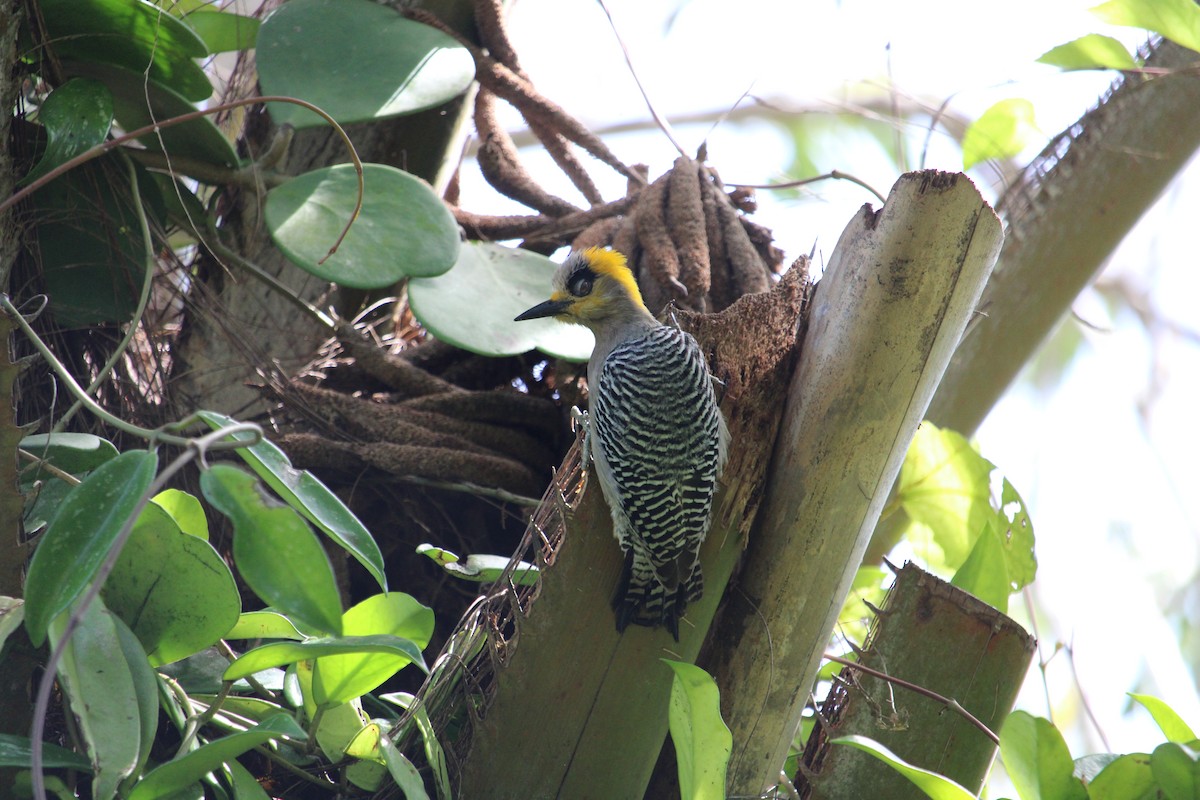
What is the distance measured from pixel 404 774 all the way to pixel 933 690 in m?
0.73

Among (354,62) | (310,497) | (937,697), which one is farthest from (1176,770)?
(354,62)

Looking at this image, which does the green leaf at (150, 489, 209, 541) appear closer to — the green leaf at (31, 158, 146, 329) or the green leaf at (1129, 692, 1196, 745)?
the green leaf at (31, 158, 146, 329)

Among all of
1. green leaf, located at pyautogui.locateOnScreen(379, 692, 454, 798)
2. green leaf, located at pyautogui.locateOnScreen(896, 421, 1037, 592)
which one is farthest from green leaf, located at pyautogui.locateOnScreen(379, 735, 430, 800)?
green leaf, located at pyautogui.locateOnScreen(896, 421, 1037, 592)

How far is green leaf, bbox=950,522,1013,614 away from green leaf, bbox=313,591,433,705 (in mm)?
806

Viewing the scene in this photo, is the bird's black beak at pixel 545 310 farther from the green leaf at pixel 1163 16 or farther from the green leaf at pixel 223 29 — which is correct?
the green leaf at pixel 1163 16

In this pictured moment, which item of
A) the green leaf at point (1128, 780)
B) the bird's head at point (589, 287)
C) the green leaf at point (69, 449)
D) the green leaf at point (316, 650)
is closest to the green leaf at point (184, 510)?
the green leaf at point (69, 449)

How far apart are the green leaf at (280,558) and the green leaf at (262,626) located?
53 cm

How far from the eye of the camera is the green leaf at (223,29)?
2.04 meters

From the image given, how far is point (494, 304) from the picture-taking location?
1.98 metres

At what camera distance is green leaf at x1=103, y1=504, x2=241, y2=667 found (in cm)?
124

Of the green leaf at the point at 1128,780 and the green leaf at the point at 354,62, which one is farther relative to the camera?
the green leaf at the point at 354,62

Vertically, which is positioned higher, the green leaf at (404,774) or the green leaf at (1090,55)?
the green leaf at (1090,55)

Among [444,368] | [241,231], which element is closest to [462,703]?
[444,368]

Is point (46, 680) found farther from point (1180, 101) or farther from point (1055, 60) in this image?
point (1180, 101)
